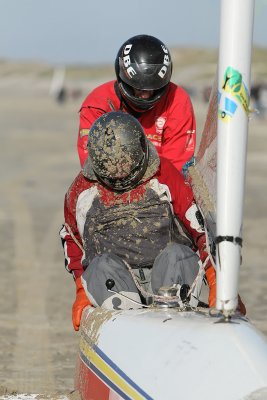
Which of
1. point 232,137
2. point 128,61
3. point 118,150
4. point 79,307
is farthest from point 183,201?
point 232,137

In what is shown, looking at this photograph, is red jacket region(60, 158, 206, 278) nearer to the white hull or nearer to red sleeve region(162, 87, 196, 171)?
the white hull

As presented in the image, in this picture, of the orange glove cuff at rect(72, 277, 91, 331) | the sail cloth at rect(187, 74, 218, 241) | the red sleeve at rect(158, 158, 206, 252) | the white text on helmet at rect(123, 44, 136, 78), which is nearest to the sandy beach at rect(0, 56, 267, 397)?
the orange glove cuff at rect(72, 277, 91, 331)

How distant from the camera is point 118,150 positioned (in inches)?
252

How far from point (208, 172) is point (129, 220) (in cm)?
58

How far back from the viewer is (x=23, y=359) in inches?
360

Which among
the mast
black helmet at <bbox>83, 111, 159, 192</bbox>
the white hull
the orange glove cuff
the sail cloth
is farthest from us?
the orange glove cuff

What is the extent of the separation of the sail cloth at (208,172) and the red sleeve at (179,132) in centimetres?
105

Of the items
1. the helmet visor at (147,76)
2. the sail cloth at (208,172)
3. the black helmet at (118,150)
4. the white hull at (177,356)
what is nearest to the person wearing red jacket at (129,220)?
the black helmet at (118,150)

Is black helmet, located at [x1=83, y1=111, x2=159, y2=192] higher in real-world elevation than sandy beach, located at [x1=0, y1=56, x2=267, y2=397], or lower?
higher

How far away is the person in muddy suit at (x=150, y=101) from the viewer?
25.0 ft

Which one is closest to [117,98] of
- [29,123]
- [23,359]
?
[23,359]

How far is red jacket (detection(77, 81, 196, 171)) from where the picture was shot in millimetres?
7996

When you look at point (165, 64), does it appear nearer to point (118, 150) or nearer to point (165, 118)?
point (165, 118)

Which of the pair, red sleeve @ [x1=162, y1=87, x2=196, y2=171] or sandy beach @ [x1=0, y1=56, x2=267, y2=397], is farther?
sandy beach @ [x1=0, y1=56, x2=267, y2=397]
